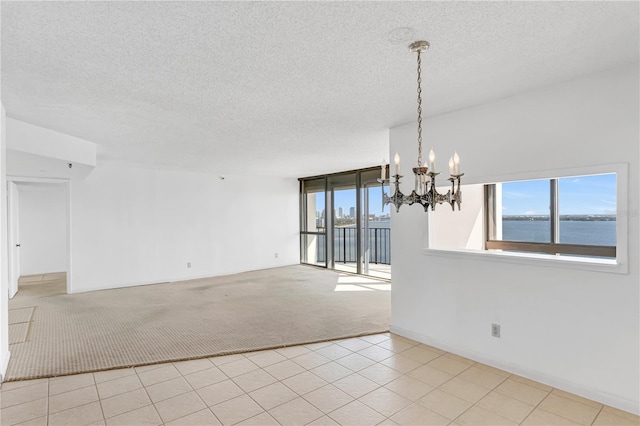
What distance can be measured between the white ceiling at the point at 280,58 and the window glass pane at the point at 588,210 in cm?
156

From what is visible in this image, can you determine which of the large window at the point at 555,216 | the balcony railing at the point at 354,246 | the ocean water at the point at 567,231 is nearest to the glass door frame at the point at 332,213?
the balcony railing at the point at 354,246

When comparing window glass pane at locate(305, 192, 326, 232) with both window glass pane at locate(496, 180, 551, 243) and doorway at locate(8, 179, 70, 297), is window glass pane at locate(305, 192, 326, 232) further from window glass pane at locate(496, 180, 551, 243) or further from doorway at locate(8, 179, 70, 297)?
doorway at locate(8, 179, 70, 297)

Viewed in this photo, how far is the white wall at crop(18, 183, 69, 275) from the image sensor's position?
8406 mm

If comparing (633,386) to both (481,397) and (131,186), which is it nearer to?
(481,397)

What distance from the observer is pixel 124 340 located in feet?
12.8

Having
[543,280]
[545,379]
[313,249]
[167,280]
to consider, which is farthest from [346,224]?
[545,379]

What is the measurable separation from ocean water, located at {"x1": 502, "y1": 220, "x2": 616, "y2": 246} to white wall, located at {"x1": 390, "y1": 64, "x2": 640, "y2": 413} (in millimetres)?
1173

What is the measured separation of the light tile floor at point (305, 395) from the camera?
2391 millimetres

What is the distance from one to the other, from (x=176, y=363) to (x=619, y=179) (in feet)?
13.2

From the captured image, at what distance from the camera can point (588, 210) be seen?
374 cm

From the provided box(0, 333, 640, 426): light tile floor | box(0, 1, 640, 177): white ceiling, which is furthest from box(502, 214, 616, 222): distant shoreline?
box(0, 333, 640, 426): light tile floor

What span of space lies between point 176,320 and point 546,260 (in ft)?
14.3

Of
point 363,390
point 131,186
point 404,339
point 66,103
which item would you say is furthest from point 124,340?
point 131,186

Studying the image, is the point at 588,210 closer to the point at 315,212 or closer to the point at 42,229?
the point at 315,212
